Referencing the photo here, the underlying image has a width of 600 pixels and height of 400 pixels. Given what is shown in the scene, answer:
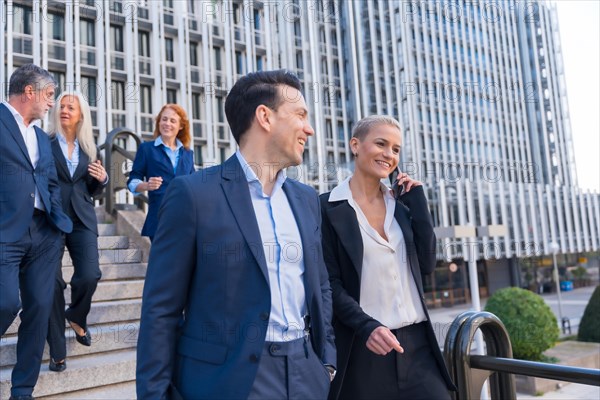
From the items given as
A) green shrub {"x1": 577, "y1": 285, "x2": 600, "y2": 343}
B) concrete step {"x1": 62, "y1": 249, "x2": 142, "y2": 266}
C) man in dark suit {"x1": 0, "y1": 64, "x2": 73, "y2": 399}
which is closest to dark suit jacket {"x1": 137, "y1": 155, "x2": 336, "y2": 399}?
man in dark suit {"x1": 0, "y1": 64, "x2": 73, "y2": 399}

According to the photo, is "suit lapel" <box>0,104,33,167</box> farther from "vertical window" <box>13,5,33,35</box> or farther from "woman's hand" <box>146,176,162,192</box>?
"vertical window" <box>13,5,33,35</box>

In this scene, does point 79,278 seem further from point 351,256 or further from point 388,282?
point 388,282

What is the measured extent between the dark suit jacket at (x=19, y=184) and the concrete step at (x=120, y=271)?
5.80 ft

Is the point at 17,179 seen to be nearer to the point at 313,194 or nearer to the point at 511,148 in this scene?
the point at 313,194

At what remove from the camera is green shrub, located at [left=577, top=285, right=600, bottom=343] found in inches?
546

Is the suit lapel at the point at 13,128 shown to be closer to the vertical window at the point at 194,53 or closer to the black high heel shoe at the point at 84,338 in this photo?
the black high heel shoe at the point at 84,338

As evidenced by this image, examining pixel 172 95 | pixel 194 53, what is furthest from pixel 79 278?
pixel 194 53

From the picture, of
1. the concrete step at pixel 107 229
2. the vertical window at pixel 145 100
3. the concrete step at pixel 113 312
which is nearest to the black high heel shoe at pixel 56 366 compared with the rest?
the concrete step at pixel 113 312

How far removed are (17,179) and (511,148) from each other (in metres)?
46.1

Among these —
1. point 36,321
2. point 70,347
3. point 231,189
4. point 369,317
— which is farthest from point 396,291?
point 70,347

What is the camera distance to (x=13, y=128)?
2.80 metres

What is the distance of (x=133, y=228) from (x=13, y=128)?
312 centimetres

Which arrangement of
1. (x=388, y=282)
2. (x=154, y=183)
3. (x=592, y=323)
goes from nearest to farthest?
1. (x=388, y=282)
2. (x=154, y=183)
3. (x=592, y=323)

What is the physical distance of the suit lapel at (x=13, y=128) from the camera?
2.79 metres
